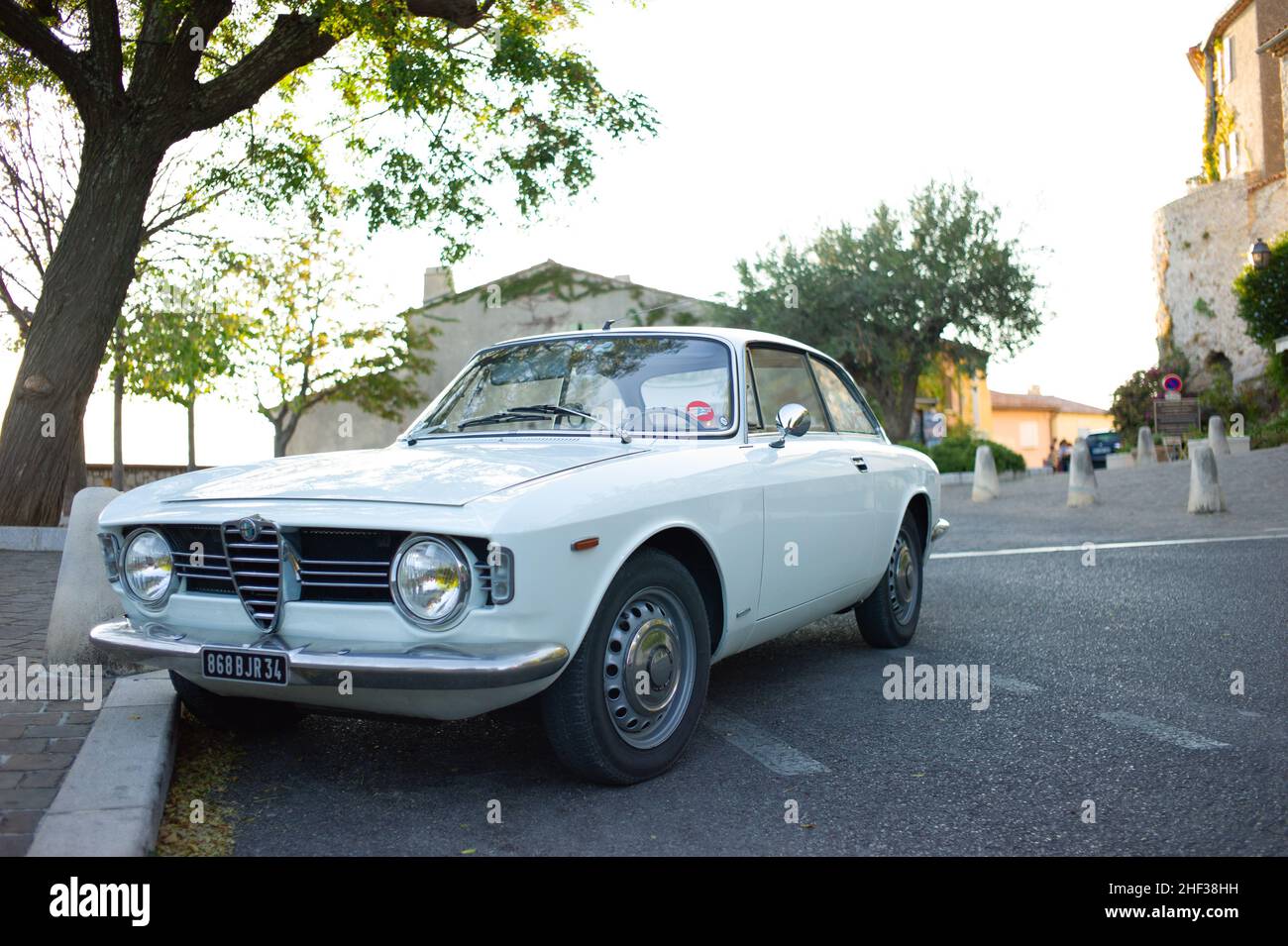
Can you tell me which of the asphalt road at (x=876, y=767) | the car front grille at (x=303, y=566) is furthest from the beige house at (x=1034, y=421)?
the car front grille at (x=303, y=566)

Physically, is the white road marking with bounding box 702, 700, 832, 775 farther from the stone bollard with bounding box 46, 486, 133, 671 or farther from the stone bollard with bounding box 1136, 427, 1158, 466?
the stone bollard with bounding box 1136, 427, 1158, 466

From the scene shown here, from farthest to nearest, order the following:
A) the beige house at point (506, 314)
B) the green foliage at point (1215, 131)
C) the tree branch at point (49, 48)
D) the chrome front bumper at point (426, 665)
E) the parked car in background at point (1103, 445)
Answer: the green foliage at point (1215, 131) → the parked car in background at point (1103, 445) → the beige house at point (506, 314) → the tree branch at point (49, 48) → the chrome front bumper at point (426, 665)

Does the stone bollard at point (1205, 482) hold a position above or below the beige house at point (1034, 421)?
below

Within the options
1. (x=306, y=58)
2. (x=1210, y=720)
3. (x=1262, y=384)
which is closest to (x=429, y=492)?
(x=1210, y=720)

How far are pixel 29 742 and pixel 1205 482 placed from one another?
1443cm

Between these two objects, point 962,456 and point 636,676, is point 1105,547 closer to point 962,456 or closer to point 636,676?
point 636,676

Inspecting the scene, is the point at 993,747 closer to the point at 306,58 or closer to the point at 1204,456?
the point at 306,58

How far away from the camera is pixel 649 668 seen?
12.4 feet

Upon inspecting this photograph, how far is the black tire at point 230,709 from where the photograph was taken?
4191 millimetres

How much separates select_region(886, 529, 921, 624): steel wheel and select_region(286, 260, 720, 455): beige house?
28851 mm

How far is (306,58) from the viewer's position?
40.7 ft

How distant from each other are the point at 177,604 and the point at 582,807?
4.85 feet

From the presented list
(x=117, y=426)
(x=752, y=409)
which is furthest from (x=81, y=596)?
(x=117, y=426)

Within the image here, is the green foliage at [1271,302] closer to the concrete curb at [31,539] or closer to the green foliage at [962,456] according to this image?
the green foliage at [962,456]
